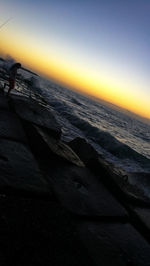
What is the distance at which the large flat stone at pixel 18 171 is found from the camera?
2.15 meters

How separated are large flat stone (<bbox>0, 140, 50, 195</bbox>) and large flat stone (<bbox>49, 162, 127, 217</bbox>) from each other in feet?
0.96

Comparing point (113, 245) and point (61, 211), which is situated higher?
point (61, 211)

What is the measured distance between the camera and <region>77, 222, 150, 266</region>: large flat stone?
1844mm

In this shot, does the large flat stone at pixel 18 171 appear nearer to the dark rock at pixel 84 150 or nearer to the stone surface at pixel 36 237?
the stone surface at pixel 36 237

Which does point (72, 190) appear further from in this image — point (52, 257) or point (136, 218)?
point (52, 257)

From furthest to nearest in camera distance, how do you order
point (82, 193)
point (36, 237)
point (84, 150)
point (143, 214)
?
point (84, 150), point (143, 214), point (82, 193), point (36, 237)

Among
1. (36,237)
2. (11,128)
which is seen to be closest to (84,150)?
(11,128)

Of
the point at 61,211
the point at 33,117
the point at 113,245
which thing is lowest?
the point at 113,245

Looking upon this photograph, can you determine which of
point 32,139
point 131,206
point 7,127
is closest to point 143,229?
point 131,206

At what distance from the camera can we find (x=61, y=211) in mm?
2014

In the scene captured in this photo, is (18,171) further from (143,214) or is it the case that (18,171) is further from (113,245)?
(143,214)

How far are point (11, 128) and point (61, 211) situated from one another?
2.44 m

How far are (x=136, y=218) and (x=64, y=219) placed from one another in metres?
1.52

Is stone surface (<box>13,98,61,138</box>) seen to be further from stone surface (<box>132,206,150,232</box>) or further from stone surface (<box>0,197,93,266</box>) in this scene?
stone surface (<box>0,197,93,266</box>)
